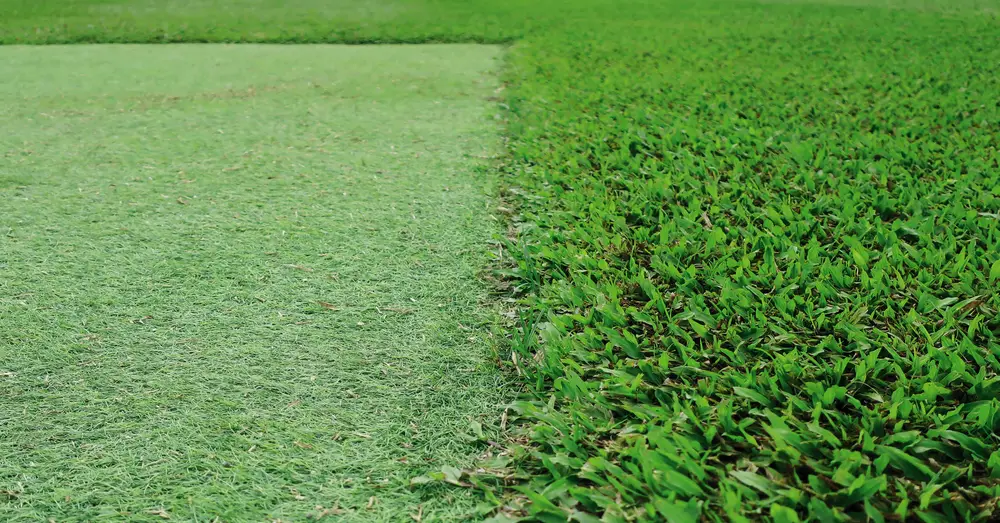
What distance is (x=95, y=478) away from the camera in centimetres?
159

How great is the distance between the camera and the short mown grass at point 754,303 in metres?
1.52

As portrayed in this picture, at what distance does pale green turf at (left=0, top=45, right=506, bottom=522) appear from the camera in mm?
1613

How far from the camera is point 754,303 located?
7.20 ft

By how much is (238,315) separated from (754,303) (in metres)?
1.62

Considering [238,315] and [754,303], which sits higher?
[754,303]

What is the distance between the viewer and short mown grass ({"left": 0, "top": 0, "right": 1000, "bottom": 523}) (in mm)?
1521

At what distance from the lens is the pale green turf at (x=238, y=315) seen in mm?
1613

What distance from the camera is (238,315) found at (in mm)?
2283

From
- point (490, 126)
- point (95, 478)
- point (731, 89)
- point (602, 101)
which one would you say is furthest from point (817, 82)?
point (95, 478)

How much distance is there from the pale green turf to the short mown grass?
246 millimetres

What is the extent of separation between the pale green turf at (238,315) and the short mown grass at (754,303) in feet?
0.81

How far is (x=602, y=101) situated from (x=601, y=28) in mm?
4916

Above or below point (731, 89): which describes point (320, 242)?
below

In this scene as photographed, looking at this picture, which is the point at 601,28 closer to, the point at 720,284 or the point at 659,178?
the point at 659,178
